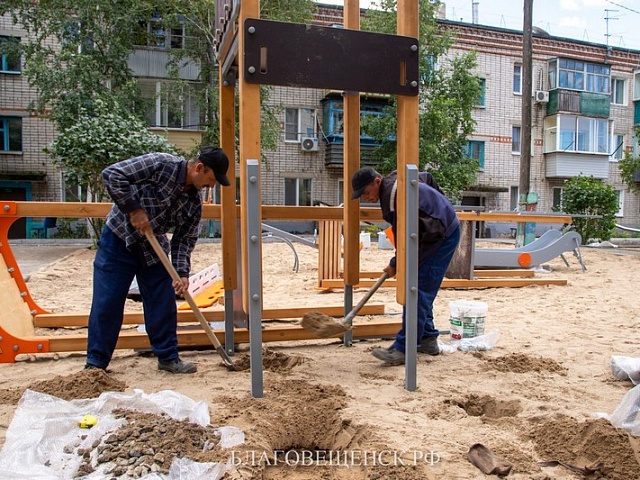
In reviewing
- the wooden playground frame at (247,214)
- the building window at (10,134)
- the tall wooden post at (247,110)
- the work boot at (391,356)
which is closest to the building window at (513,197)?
the building window at (10,134)

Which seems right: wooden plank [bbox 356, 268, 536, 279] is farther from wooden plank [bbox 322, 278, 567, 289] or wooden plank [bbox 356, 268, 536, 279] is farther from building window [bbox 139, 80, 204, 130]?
building window [bbox 139, 80, 204, 130]

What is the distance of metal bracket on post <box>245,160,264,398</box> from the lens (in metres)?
3.00

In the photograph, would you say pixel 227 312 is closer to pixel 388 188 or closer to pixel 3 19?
pixel 388 188

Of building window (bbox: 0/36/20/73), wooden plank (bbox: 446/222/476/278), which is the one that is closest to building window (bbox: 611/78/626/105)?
wooden plank (bbox: 446/222/476/278)

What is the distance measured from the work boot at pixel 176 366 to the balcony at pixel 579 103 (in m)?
26.4

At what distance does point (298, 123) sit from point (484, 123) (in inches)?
351

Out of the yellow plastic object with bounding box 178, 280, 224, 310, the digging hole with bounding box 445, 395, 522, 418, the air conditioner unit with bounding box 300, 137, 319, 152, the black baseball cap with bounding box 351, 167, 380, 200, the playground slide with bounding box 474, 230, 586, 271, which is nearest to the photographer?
the digging hole with bounding box 445, 395, 522, 418

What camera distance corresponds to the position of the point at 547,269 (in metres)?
9.76

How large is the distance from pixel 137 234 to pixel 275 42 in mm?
1380

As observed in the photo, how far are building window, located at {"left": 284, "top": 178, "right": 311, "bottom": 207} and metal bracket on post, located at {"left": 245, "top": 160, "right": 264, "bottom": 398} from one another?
20560 millimetres

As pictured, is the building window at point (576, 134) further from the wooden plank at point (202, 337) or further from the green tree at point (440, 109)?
the wooden plank at point (202, 337)

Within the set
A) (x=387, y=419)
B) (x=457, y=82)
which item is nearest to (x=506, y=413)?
(x=387, y=419)

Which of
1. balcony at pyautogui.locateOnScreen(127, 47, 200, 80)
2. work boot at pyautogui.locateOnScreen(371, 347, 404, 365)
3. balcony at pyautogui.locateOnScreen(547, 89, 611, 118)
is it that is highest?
balcony at pyautogui.locateOnScreen(127, 47, 200, 80)

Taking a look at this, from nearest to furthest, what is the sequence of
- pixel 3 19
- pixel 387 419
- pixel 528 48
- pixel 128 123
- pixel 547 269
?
pixel 387 419, pixel 547 269, pixel 128 123, pixel 528 48, pixel 3 19
